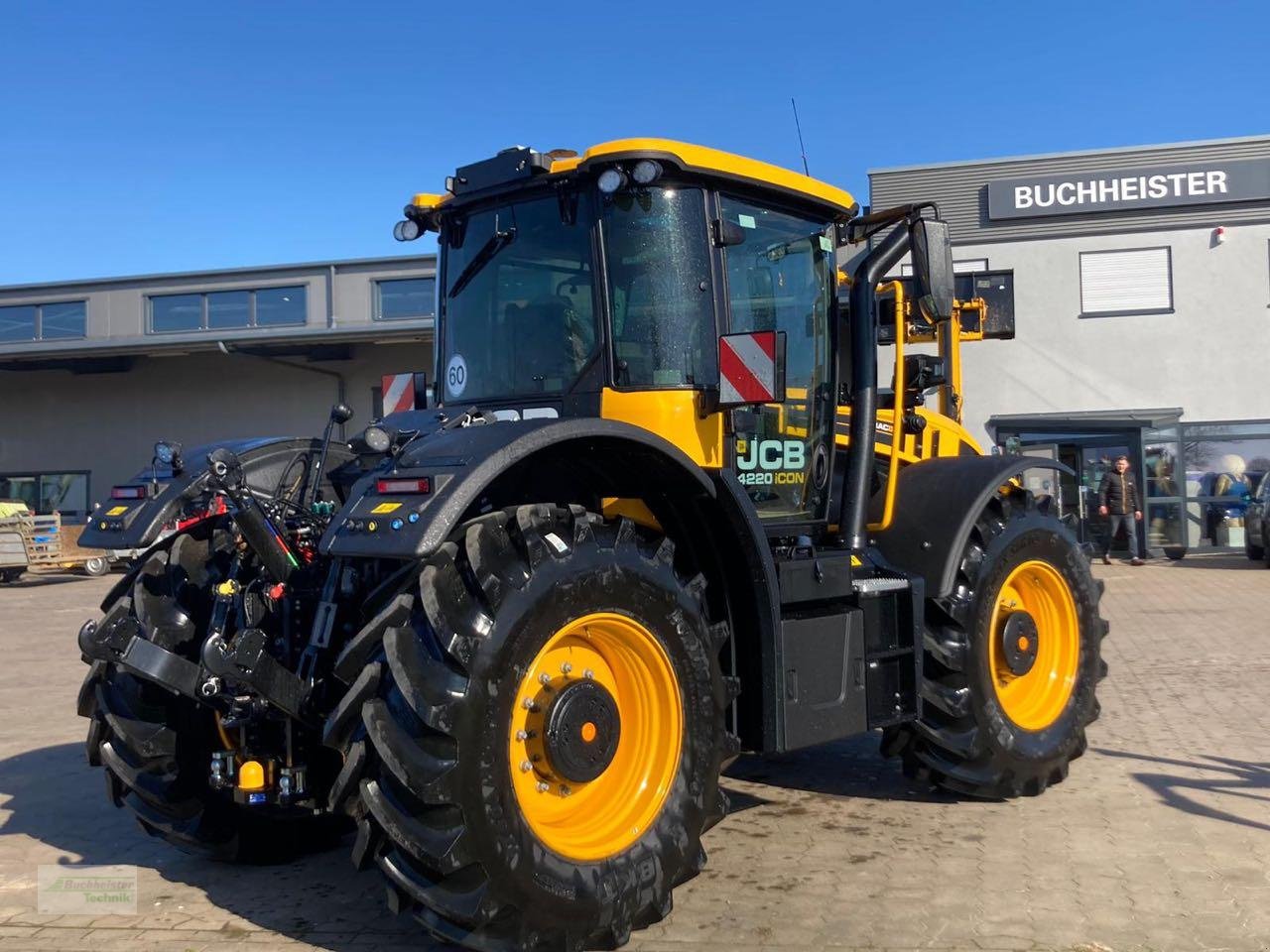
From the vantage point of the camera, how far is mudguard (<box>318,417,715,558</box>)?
3475 mm

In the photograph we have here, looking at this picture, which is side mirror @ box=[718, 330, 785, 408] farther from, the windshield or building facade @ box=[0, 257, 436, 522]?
building facade @ box=[0, 257, 436, 522]

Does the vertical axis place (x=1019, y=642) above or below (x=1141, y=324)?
below

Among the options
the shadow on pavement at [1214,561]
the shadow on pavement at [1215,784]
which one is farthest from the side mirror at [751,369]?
the shadow on pavement at [1214,561]

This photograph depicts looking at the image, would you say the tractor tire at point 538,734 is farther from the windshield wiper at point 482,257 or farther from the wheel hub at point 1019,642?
the wheel hub at point 1019,642

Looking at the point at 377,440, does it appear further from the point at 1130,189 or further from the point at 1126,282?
the point at 1130,189

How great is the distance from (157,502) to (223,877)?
1.51 meters

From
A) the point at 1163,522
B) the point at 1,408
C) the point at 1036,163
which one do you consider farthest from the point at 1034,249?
the point at 1,408

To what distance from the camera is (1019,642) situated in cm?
577

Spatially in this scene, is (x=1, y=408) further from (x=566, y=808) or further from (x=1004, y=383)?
(x=566, y=808)

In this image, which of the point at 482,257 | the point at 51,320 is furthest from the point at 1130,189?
the point at 51,320

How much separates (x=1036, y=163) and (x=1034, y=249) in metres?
1.68

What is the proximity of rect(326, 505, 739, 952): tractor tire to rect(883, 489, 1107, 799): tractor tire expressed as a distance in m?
1.59

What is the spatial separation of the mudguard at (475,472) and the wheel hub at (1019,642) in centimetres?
220

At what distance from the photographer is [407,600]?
3604mm
